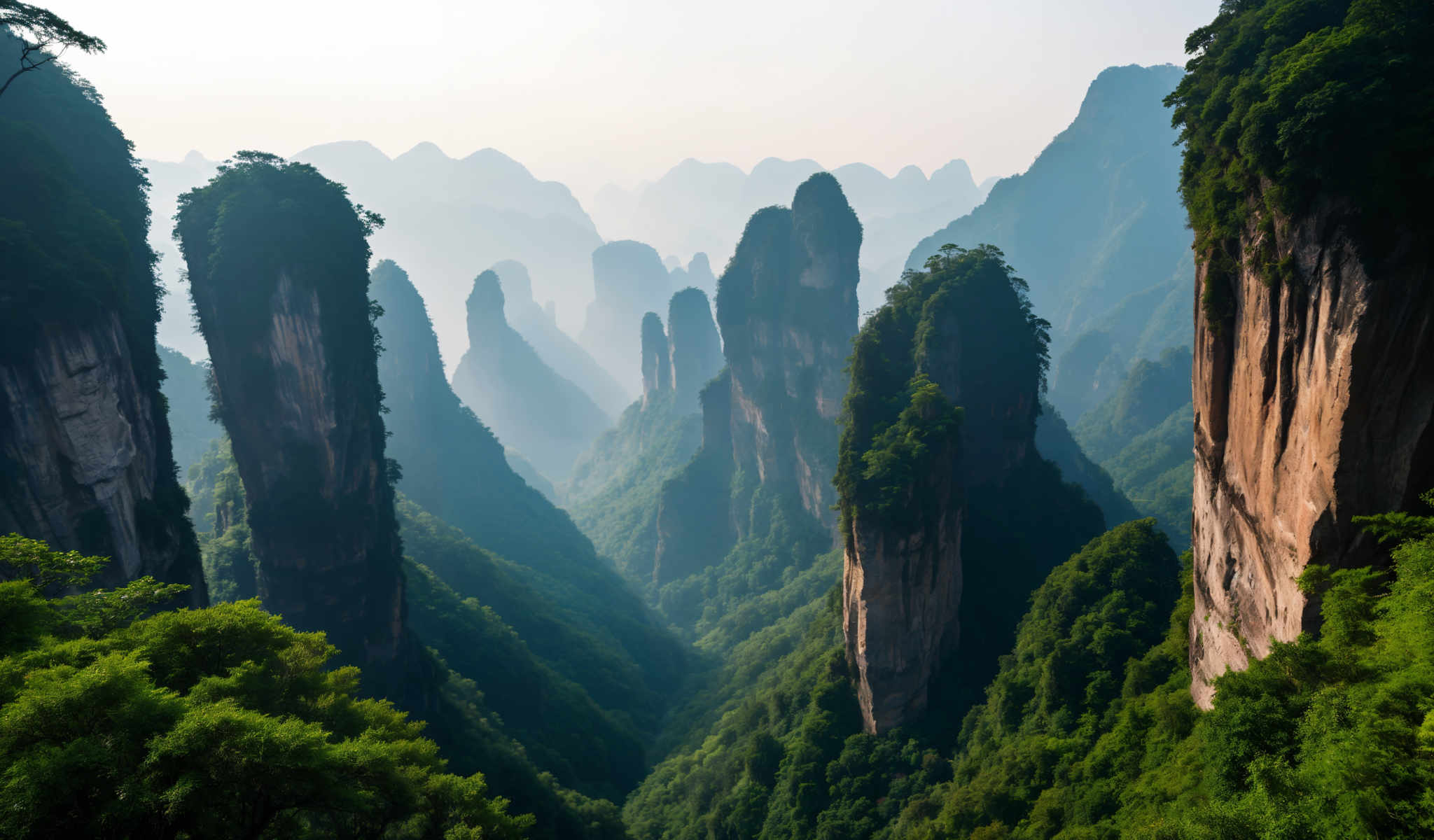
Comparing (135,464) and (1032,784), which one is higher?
(135,464)

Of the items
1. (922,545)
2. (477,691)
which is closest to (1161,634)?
(922,545)

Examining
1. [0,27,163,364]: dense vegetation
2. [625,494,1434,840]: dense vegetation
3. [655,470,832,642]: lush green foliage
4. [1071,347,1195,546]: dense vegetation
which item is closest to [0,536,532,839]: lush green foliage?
[0,27,163,364]: dense vegetation

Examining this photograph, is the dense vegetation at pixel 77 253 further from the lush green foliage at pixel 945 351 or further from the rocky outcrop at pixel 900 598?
the lush green foliage at pixel 945 351

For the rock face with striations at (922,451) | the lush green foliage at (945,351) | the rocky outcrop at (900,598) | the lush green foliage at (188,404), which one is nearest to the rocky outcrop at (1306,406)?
the rocky outcrop at (900,598)

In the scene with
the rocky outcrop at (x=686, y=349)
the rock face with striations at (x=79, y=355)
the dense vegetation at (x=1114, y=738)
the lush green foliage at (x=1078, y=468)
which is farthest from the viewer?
the rocky outcrop at (x=686, y=349)

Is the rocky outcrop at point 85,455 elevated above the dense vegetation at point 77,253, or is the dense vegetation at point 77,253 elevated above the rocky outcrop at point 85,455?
the dense vegetation at point 77,253

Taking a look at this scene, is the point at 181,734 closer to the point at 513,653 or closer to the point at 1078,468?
the point at 513,653

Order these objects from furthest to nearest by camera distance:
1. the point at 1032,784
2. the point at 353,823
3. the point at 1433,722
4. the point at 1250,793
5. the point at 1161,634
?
1. the point at 1161,634
2. the point at 1032,784
3. the point at 353,823
4. the point at 1250,793
5. the point at 1433,722

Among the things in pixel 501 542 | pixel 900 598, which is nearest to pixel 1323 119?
pixel 900 598

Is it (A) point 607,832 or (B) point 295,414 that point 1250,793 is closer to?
(A) point 607,832
